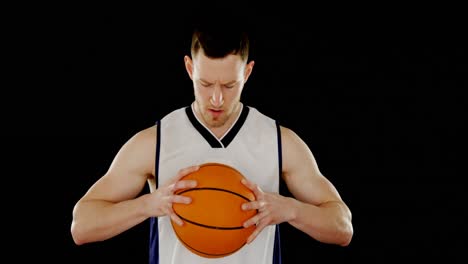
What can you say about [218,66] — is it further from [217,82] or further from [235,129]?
[235,129]

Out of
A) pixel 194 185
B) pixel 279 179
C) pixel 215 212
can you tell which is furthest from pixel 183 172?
pixel 279 179

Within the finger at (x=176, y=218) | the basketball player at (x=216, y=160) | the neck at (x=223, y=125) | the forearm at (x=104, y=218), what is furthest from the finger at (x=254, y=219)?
the neck at (x=223, y=125)

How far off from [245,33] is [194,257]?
0.89 meters

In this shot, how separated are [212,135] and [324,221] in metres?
0.56

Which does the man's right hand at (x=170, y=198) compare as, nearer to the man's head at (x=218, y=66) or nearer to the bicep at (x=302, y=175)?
the man's head at (x=218, y=66)

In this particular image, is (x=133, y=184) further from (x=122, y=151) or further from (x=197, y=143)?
(x=197, y=143)

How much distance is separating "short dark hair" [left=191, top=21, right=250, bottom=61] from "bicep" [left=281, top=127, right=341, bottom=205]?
0.41 m

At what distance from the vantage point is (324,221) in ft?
7.73

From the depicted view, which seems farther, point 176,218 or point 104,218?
point 104,218

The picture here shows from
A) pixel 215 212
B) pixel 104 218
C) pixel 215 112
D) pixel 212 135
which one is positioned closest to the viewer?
pixel 215 212

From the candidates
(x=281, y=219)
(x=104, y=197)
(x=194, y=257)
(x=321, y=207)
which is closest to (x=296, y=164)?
(x=321, y=207)

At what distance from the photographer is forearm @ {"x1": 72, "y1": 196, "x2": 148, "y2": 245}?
7.43ft

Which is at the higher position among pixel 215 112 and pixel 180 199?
pixel 215 112

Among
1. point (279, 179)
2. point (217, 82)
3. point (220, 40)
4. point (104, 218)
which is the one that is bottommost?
point (104, 218)
